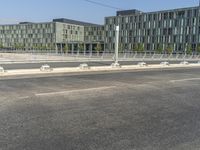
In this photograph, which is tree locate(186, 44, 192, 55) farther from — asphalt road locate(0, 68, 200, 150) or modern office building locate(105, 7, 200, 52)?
asphalt road locate(0, 68, 200, 150)

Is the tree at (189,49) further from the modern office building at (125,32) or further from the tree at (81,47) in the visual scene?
the tree at (81,47)

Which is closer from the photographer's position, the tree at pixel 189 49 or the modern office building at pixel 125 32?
the tree at pixel 189 49

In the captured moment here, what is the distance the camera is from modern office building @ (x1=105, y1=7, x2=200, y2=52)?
263 ft

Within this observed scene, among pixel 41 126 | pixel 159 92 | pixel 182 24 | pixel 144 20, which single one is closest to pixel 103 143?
pixel 41 126

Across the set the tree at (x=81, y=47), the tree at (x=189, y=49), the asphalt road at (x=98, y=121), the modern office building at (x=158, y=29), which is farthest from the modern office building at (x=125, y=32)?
the asphalt road at (x=98, y=121)

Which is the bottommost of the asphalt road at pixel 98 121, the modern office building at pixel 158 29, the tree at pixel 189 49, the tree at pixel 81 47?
the asphalt road at pixel 98 121

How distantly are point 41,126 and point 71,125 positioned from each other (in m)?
0.63

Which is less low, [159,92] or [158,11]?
[158,11]

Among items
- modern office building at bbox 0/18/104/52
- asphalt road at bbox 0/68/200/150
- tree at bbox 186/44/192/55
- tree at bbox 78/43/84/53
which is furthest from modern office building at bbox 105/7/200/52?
asphalt road at bbox 0/68/200/150

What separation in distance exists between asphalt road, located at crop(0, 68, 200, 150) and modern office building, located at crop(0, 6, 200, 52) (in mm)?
67618

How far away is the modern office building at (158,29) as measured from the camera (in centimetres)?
8021

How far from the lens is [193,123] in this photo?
18.6 ft

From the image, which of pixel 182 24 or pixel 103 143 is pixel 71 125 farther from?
pixel 182 24

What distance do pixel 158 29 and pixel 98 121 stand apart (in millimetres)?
87317
